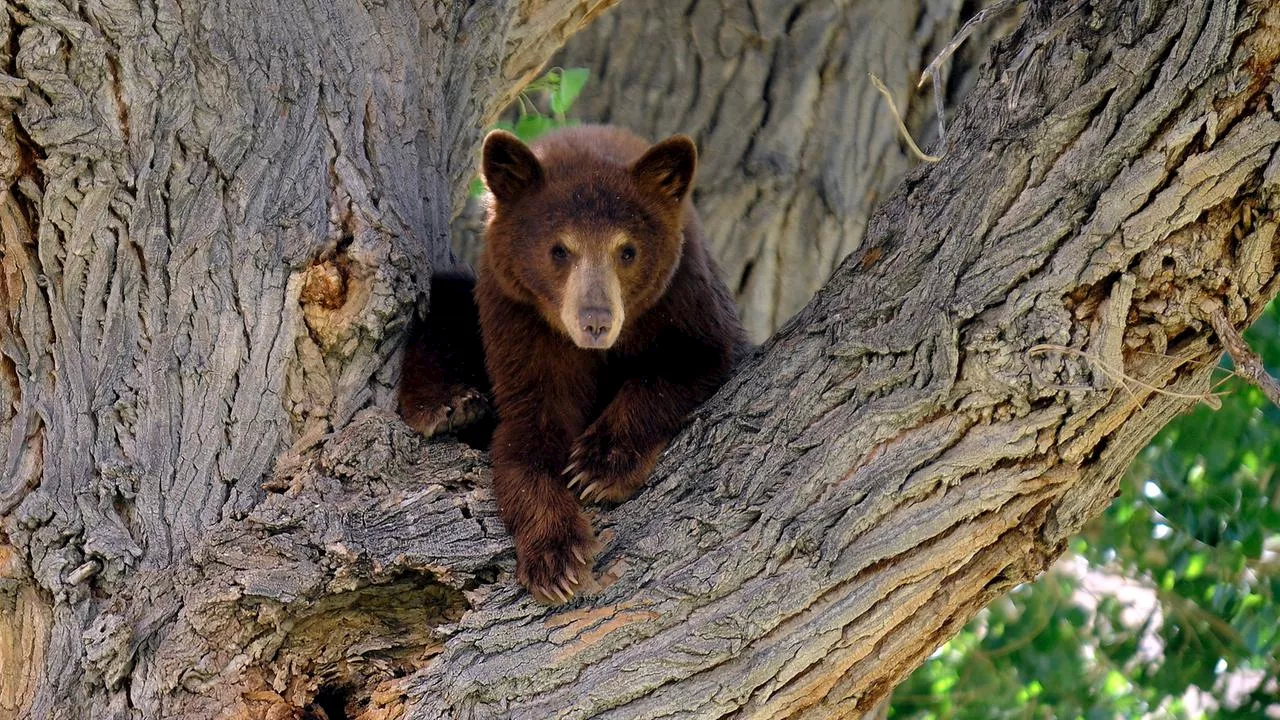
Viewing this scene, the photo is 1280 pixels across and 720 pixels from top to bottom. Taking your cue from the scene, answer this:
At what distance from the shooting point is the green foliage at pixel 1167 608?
5520mm

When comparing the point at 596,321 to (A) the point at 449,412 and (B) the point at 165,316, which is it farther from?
(B) the point at 165,316

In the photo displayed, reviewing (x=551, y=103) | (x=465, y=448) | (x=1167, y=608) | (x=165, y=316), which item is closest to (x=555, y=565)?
(x=465, y=448)

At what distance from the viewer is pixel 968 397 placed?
11.0ft

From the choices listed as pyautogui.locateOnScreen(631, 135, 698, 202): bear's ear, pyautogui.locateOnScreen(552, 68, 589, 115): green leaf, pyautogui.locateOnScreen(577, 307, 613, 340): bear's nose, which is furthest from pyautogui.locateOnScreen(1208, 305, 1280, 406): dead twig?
pyautogui.locateOnScreen(552, 68, 589, 115): green leaf

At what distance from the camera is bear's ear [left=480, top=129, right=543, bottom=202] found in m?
4.56

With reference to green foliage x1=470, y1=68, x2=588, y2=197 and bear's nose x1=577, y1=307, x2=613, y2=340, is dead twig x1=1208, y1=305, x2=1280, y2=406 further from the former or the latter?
green foliage x1=470, y1=68, x2=588, y2=197

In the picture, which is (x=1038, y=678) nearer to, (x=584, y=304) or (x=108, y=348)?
(x=584, y=304)

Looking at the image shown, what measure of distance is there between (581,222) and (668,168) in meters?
0.42

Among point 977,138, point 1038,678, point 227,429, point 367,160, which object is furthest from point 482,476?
point 1038,678

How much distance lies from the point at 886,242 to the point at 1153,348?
2.62ft

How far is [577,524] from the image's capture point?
12.5ft

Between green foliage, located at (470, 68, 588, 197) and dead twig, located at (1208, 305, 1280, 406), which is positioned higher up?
green foliage, located at (470, 68, 588, 197)

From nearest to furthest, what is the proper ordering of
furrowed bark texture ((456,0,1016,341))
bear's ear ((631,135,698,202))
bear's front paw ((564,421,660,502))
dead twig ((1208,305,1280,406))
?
dead twig ((1208,305,1280,406))
bear's front paw ((564,421,660,502))
bear's ear ((631,135,698,202))
furrowed bark texture ((456,0,1016,341))

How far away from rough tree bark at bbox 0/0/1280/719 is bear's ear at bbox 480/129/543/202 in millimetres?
491
